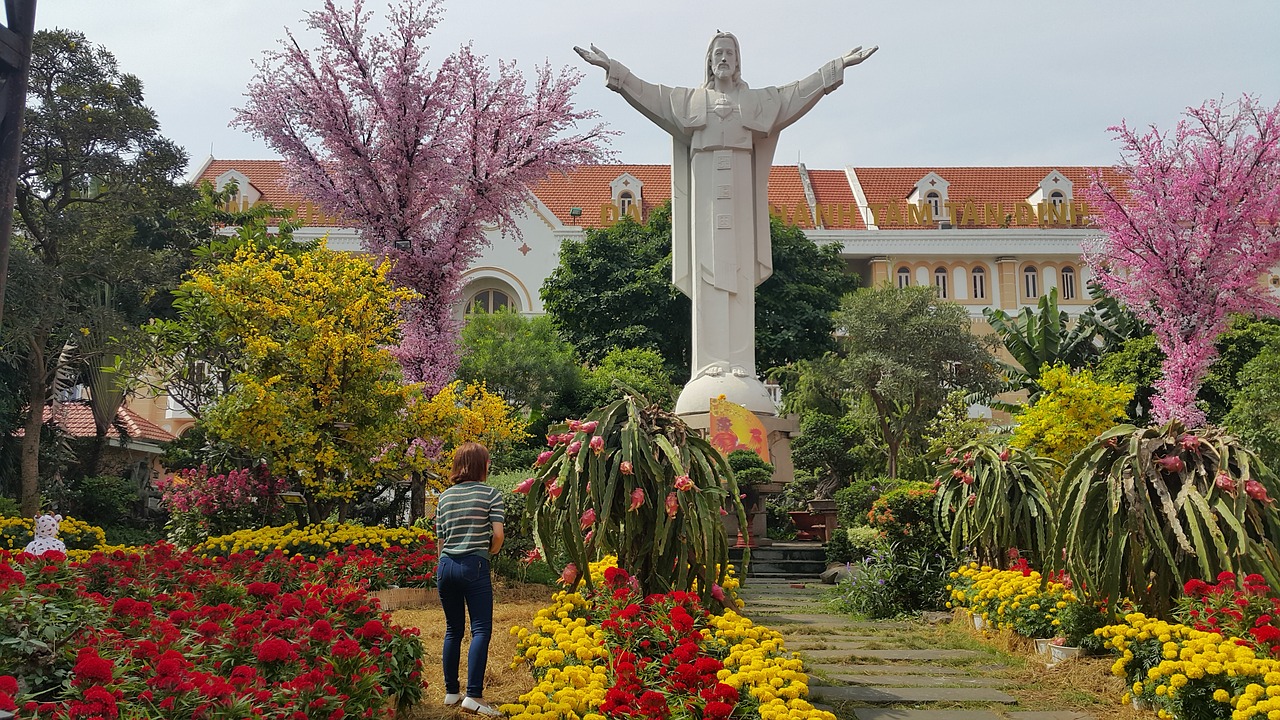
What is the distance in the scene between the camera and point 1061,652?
654 centimetres

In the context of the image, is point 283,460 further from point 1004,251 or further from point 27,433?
point 1004,251

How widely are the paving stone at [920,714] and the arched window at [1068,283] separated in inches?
1377

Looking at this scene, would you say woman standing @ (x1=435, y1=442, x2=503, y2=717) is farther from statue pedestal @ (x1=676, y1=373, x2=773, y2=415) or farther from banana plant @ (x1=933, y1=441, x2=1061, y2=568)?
statue pedestal @ (x1=676, y1=373, x2=773, y2=415)

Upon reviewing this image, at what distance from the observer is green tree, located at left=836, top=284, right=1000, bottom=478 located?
2577cm

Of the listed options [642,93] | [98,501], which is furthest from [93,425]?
[642,93]

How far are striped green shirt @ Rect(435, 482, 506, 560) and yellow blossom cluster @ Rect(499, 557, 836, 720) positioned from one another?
595 mm

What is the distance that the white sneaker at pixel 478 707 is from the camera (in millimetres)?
4914

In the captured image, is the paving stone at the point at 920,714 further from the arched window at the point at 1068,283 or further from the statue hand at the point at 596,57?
the arched window at the point at 1068,283

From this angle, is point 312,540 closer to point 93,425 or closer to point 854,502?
point 854,502

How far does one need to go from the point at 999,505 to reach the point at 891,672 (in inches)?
95.1

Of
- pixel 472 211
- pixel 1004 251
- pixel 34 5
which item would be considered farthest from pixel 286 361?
pixel 1004 251

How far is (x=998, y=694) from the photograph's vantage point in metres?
5.96

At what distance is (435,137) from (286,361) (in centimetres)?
394

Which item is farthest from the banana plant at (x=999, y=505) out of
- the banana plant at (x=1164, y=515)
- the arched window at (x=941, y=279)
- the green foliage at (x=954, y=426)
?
the arched window at (x=941, y=279)
